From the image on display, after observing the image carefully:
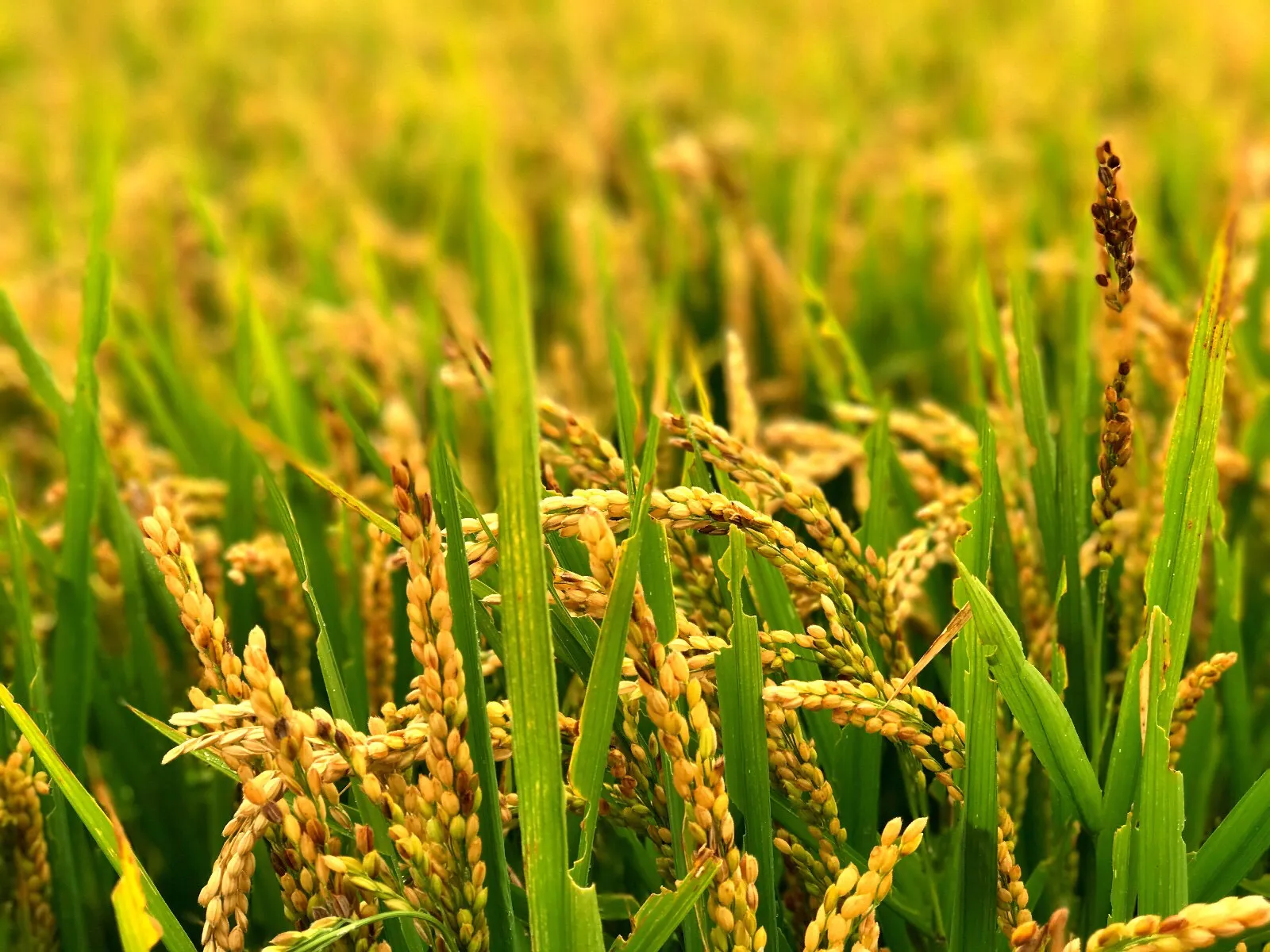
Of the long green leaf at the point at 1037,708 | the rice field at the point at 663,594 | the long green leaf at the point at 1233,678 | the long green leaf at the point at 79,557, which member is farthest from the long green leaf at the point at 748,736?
the long green leaf at the point at 79,557

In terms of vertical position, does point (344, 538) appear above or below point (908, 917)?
above

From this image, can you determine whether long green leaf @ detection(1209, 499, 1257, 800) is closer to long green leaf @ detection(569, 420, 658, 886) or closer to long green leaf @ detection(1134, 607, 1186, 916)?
long green leaf @ detection(1134, 607, 1186, 916)

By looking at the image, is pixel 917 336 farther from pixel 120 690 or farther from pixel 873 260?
pixel 120 690

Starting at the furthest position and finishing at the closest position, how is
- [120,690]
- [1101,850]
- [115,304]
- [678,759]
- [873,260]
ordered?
[873,260], [115,304], [120,690], [1101,850], [678,759]

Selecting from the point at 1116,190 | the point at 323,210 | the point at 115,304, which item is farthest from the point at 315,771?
the point at 323,210

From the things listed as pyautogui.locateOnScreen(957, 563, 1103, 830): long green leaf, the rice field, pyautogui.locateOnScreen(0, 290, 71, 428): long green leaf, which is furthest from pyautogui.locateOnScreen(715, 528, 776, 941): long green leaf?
pyautogui.locateOnScreen(0, 290, 71, 428): long green leaf

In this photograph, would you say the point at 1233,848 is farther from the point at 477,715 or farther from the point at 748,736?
the point at 477,715

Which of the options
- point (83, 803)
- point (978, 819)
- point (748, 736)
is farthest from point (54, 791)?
point (978, 819)
